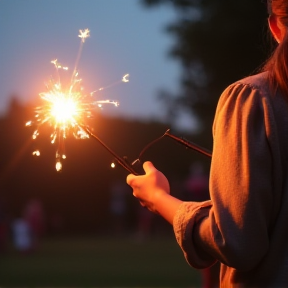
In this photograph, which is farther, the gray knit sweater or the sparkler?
the sparkler

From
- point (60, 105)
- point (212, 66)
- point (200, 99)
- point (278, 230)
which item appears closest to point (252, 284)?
point (278, 230)

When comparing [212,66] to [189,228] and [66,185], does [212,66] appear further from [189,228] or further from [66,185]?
[66,185]

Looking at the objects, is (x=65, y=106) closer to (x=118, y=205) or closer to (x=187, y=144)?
(x=187, y=144)

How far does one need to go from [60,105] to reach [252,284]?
3.55ft

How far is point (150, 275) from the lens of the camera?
13.4 m

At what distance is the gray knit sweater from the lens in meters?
2.37

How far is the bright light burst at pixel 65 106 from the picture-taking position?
3174 mm

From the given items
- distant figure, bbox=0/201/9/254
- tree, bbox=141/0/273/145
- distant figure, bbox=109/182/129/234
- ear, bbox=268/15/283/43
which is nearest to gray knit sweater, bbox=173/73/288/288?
ear, bbox=268/15/283/43

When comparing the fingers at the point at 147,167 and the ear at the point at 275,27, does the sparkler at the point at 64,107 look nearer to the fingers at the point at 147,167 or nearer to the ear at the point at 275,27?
the fingers at the point at 147,167

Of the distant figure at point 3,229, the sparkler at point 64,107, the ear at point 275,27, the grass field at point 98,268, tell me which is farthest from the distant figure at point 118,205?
the ear at point 275,27

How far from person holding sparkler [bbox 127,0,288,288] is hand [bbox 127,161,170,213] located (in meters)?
0.17

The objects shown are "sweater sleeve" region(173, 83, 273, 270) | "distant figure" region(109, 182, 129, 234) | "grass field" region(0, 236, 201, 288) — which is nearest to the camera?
"sweater sleeve" region(173, 83, 273, 270)

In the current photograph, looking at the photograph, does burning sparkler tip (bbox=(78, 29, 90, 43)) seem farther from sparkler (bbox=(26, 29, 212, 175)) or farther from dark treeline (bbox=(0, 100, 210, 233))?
dark treeline (bbox=(0, 100, 210, 233))

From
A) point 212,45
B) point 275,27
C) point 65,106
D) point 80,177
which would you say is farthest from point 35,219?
point 275,27
